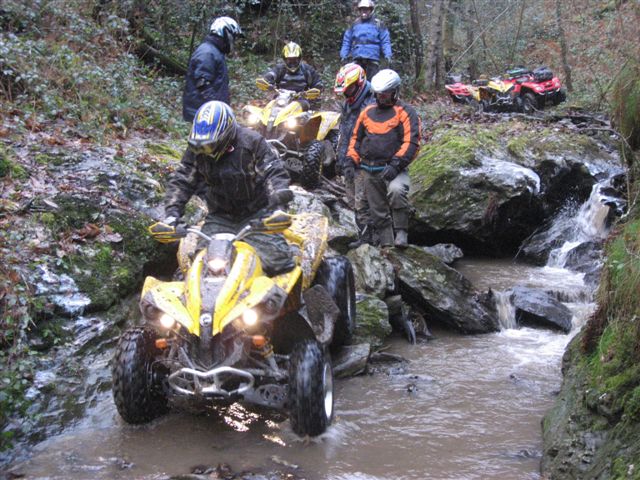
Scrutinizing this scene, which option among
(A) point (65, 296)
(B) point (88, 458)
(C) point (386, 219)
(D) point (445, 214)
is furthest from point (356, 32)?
(B) point (88, 458)

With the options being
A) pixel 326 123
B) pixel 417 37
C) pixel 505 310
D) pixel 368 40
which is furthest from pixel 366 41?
pixel 417 37

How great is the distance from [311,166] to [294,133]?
519mm

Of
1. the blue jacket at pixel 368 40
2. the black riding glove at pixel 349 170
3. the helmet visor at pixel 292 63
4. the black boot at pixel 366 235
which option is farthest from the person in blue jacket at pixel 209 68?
the blue jacket at pixel 368 40

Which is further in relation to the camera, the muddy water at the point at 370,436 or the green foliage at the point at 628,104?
the green foliage at the point at 628,104

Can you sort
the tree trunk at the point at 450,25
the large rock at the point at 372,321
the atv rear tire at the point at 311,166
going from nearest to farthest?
the large rock at the point at 372,321
the atv rear tire at the point at 311,166
the tree trunk at the point at 450,25

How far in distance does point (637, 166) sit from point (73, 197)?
5515 millimetres

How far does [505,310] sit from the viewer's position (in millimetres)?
7555

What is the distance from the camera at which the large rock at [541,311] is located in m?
7.23

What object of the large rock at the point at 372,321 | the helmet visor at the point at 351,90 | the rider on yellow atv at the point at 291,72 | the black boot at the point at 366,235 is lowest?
the large rock at the point at 372,321

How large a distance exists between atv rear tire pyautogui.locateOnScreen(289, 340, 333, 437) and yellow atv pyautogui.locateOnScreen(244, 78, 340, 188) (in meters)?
5.08

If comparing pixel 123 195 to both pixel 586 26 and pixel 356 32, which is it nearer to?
pixel 356 32

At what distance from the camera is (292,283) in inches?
179

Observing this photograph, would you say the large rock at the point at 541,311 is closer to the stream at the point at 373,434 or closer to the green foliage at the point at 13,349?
the stream at the point at 373,434

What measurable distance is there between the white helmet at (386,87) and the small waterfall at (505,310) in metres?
2.58
